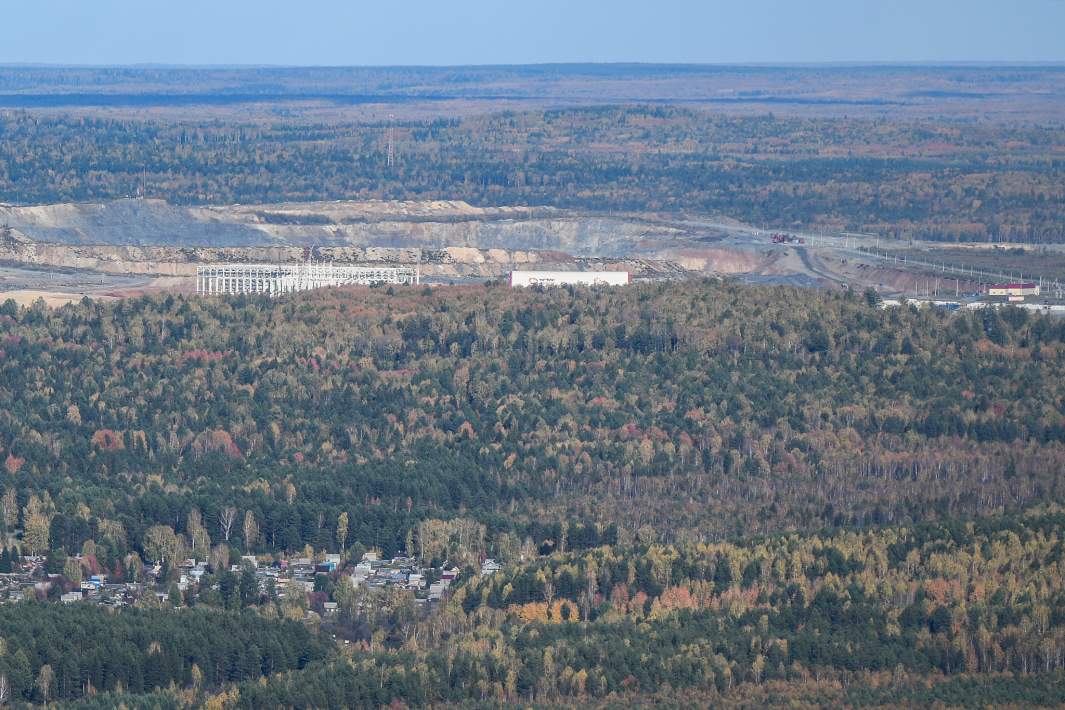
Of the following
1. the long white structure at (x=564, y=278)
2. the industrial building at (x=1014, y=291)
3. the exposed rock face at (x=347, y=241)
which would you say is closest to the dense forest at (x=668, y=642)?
the long white structure at (x=564, y=278)

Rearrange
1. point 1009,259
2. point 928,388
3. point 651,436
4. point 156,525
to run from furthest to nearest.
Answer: point 1009,259, point 928,388, point 651,436, point 156,525

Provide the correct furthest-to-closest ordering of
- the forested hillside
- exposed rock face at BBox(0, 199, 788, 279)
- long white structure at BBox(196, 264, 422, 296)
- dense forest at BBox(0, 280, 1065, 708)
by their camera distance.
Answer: exposed rock face at BBox(0, 199, 788, 279)
long white structure at BBox(196, 264, 422, 296)
the forested hillside
dense forest at BBox(0, 280, 1065, 708)

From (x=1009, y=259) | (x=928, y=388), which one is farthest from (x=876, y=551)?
(x=1009, y=259)

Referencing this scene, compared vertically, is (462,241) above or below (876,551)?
below

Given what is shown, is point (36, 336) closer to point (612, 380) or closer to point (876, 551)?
point (612, 380)

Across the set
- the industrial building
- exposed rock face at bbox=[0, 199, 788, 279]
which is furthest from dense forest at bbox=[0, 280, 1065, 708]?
exposed rock face at bbox=[0, 199, 788, 279]

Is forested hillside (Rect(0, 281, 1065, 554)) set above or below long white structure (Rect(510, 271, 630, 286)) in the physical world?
above

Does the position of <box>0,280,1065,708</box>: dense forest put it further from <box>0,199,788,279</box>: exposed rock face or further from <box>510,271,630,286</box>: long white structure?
<box>0,199,788,279</box>: exposed rock face
